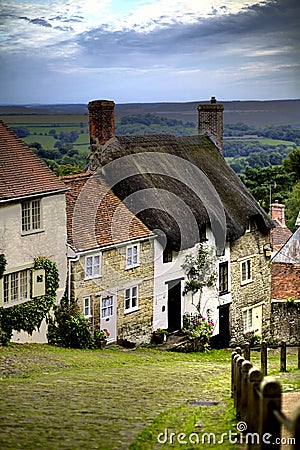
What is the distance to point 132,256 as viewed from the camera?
85.5 feet

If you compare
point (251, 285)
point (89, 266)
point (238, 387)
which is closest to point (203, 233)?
point (251, 285)

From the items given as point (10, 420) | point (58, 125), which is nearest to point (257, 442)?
point (10, 420)

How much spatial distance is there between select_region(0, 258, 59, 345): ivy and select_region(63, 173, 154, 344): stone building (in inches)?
34.1

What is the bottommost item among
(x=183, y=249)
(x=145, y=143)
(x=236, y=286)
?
(x=236, y=286)

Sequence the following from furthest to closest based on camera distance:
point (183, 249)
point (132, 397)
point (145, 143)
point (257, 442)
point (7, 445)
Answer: point (145, 143) → point (183, 249) → point (132, 397) → point (7, 445) → point (257, 442)

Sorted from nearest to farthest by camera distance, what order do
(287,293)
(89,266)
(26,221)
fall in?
(26,221) → (89,266) → (287,293)

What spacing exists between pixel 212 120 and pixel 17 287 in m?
15.0

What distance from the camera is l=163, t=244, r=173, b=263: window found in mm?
27288

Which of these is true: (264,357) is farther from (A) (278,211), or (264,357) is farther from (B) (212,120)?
(A) (278,211)

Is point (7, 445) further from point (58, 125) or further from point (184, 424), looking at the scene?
point (58, 125)

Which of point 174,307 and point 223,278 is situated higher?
point 223,278

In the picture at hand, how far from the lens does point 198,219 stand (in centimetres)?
2823

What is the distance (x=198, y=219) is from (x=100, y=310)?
5.50 meters

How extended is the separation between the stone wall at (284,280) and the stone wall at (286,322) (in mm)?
972
